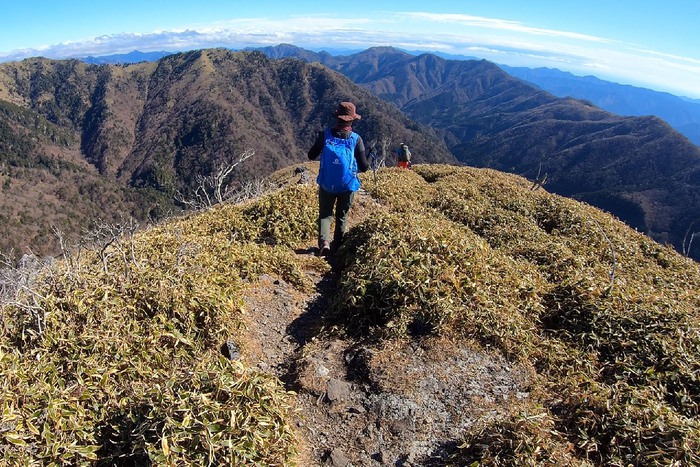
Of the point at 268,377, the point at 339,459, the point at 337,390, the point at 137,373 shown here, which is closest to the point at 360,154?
the point at 337,390

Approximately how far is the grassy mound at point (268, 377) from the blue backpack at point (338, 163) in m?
1.17

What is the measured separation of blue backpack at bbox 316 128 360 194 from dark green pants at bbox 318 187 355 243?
30cm

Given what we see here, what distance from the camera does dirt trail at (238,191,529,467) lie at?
4449mm

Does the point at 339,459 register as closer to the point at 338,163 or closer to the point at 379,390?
the point at 379,390

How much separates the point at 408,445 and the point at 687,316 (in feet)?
16.6

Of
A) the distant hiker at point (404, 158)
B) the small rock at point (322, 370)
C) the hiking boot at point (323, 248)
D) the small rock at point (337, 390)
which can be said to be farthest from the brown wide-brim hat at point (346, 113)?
the distant hiker at point (404, 158)

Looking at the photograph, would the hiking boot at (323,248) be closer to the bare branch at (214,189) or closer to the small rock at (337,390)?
the bare branch at (214,189)

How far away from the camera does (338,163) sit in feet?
26.9

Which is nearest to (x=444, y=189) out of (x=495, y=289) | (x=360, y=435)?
(x=495, y=289)

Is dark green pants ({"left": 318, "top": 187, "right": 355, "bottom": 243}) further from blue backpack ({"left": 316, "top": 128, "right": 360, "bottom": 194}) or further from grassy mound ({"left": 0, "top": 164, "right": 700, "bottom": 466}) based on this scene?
grassy mound ({"left": 0, "top": 164, "right": 700, "bottom": 466})

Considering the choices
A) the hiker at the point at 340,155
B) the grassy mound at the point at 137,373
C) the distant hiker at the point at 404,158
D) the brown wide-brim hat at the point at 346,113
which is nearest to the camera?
the grassy mound at the point at 137,373

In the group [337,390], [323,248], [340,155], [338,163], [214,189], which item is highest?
[340,155]

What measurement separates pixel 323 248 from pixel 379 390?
14.6 feet

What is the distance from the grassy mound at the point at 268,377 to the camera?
3779 millimetres
